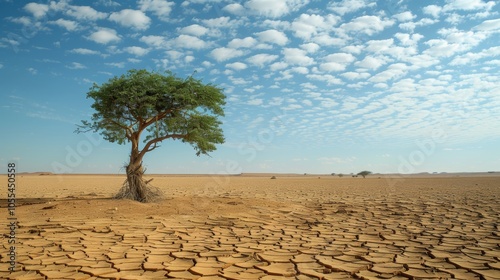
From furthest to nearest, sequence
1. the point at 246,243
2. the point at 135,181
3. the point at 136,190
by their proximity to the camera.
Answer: the point at 136,190 → the point at 135,181 → the point at 246,243

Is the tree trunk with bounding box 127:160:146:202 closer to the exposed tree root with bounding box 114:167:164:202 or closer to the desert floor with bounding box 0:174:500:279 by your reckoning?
the exposed tree root with bounding box 114:167:164:202

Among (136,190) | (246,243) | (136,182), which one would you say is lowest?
(246,243)

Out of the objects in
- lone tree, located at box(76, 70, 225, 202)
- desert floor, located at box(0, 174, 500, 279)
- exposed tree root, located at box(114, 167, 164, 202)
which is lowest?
desert floor, located at box(0, 174, 500, 279)

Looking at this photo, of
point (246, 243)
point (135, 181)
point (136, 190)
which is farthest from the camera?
point (136, 190)

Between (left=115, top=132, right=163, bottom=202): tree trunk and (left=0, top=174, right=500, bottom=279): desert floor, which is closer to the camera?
(left=0, top=174, right=500, bottom=279): desert floor

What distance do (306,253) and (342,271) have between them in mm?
988

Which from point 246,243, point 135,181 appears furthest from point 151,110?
point 246,243

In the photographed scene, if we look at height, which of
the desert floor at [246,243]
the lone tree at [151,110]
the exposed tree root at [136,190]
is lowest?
the desert floor at [246,243]

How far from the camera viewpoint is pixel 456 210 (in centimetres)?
1009

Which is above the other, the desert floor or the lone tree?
the lone tree

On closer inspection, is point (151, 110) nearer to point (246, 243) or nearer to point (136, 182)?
point (136, 182)

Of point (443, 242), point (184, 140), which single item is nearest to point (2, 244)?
point (184, 140)

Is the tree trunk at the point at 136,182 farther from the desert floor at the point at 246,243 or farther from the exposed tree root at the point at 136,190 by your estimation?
the desert floor at the point at 246,243

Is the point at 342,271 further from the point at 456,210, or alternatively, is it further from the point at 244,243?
the point at 456,210
